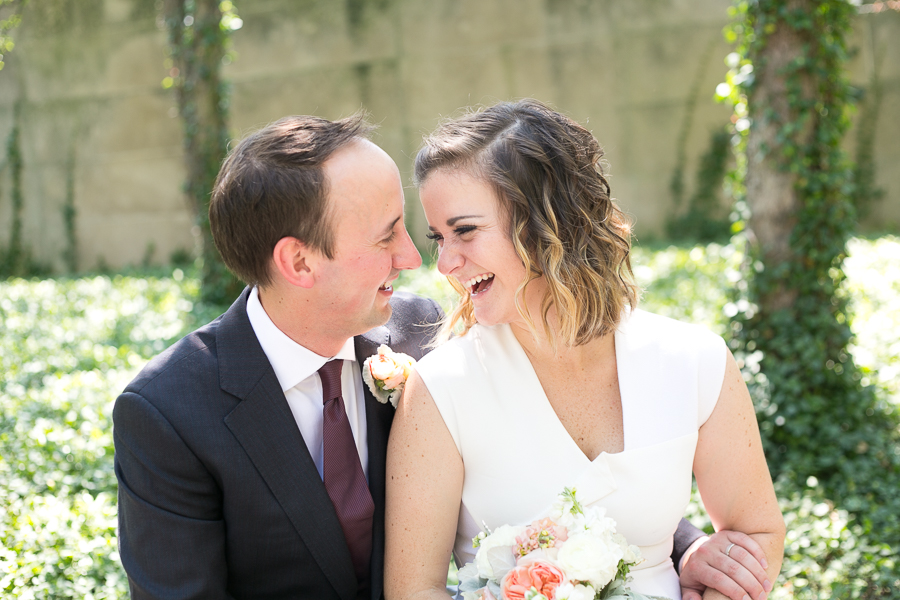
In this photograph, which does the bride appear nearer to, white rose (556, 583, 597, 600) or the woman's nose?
the woman's nose

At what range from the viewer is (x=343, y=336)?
2.26 m

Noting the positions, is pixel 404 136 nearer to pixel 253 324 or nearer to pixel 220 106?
pixel 220 106

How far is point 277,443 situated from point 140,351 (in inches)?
175

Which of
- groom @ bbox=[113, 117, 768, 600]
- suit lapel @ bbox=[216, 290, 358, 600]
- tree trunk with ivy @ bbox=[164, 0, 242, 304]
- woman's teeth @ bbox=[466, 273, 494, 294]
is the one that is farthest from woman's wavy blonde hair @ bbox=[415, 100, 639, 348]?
tree trunk with ivy @ bbox=[164, 0, 242, 304]

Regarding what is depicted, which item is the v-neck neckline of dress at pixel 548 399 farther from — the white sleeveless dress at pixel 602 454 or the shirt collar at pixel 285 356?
the shirt collar at pixel 285 356

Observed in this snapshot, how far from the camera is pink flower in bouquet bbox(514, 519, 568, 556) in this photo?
5.85 ft

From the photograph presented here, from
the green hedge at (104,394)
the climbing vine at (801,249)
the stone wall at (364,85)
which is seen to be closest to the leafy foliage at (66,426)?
the green hedge at (104,394)

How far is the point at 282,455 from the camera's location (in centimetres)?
204

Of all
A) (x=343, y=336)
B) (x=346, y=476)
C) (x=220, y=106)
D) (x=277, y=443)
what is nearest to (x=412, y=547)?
(x=346, y=476)

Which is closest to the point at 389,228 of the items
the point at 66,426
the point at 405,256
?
the point at 405,256

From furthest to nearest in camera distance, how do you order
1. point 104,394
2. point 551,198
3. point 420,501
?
point 104,394
point 551,198
point 420,501

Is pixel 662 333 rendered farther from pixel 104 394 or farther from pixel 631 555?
pixel 104 394

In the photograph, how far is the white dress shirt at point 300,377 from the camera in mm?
2182

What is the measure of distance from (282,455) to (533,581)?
2.59ft
